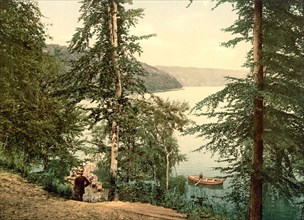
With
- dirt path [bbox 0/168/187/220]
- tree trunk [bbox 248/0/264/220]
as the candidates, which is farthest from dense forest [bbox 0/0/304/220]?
dirt path [bbox 0/168/187/220]

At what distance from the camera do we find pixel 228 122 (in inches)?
469

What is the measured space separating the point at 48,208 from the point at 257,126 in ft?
22.7

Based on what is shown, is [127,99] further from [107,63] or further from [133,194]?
[133,194]

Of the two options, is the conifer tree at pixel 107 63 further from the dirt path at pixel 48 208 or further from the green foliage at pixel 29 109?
the dirt path at pixel 48 208

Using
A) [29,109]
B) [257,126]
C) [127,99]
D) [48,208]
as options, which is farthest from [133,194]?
[257,126]

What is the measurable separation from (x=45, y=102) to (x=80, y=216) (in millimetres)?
5629

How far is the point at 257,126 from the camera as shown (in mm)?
11125

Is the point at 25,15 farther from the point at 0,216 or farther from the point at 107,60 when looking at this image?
the point at 0,216

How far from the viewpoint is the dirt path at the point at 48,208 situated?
9.87 m

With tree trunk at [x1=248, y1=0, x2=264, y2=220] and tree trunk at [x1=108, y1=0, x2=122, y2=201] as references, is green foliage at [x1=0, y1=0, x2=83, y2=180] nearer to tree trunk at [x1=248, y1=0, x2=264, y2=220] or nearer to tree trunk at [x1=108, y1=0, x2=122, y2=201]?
tree trunk at [x1=108, y1=0, x2=122, y2=201]

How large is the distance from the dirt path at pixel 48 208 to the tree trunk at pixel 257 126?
250 cm

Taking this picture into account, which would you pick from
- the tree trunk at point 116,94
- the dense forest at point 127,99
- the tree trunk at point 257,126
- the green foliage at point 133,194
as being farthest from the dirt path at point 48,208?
the green foliage at point 133,194

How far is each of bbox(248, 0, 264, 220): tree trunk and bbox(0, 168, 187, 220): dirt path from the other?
250cm

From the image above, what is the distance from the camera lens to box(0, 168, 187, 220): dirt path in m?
9.87
